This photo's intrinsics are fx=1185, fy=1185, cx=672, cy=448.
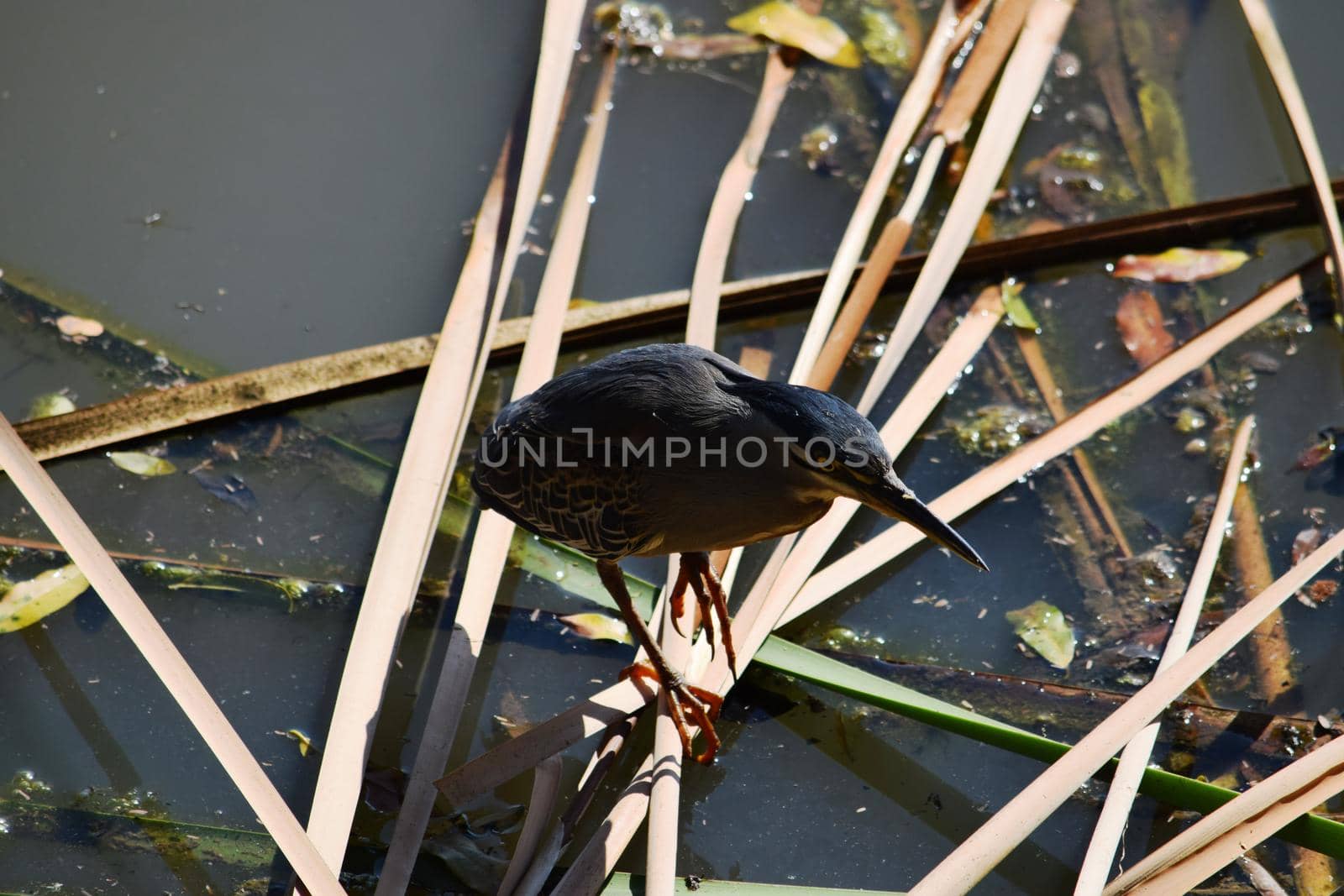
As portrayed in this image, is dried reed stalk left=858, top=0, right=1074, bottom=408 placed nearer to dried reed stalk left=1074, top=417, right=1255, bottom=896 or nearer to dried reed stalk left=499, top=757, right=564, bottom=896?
dried reed stalk left=1074, top=417, right=1255, bottom=896

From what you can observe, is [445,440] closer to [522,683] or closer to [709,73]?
[522,683]

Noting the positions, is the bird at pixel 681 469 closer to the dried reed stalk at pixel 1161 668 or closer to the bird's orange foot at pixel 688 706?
the bird's orange foot at pixel 688 706

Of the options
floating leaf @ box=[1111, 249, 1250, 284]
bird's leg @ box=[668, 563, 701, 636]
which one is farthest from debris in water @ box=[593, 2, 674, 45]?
bird's leg @ box=[668, 563, 701, 636]

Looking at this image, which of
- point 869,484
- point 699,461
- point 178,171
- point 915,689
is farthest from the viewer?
point 178,171

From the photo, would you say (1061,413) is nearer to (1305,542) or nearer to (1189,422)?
(1189,422)

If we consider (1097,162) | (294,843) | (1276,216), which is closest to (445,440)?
(294,843)

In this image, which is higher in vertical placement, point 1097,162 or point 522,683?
point 1097,162
